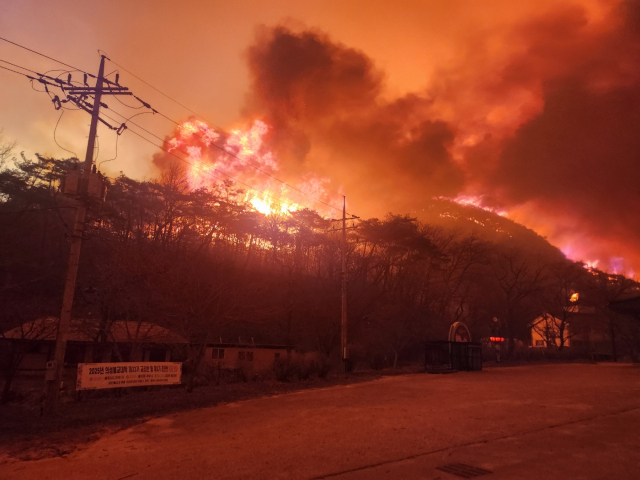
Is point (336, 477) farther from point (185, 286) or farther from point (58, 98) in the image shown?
point (58, 98)

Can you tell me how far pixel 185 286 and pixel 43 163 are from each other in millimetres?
36165

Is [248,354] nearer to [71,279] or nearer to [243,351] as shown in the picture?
[243,351]

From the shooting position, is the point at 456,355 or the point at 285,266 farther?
the point at 285,266

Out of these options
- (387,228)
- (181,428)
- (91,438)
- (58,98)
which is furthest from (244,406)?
(387,228)

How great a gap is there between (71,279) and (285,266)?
27.5 m

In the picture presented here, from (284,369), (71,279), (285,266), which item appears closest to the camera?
(71,279)

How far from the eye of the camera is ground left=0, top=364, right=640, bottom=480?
23.9 ft

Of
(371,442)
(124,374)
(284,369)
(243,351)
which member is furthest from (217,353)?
(371,442)

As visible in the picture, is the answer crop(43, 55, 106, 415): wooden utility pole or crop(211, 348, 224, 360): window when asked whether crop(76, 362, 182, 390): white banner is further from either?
crop(211, 348, 224, 360): window

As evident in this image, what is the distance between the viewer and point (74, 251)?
44.5ft

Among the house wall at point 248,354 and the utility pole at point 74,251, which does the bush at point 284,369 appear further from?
the utility pole at point 74,251

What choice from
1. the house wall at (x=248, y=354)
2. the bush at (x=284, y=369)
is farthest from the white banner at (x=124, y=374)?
the house wall at (x=248, y=354)

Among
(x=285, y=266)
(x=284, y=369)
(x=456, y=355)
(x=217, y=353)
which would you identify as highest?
(x=285, y=266)

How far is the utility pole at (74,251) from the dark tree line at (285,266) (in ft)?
21.4
